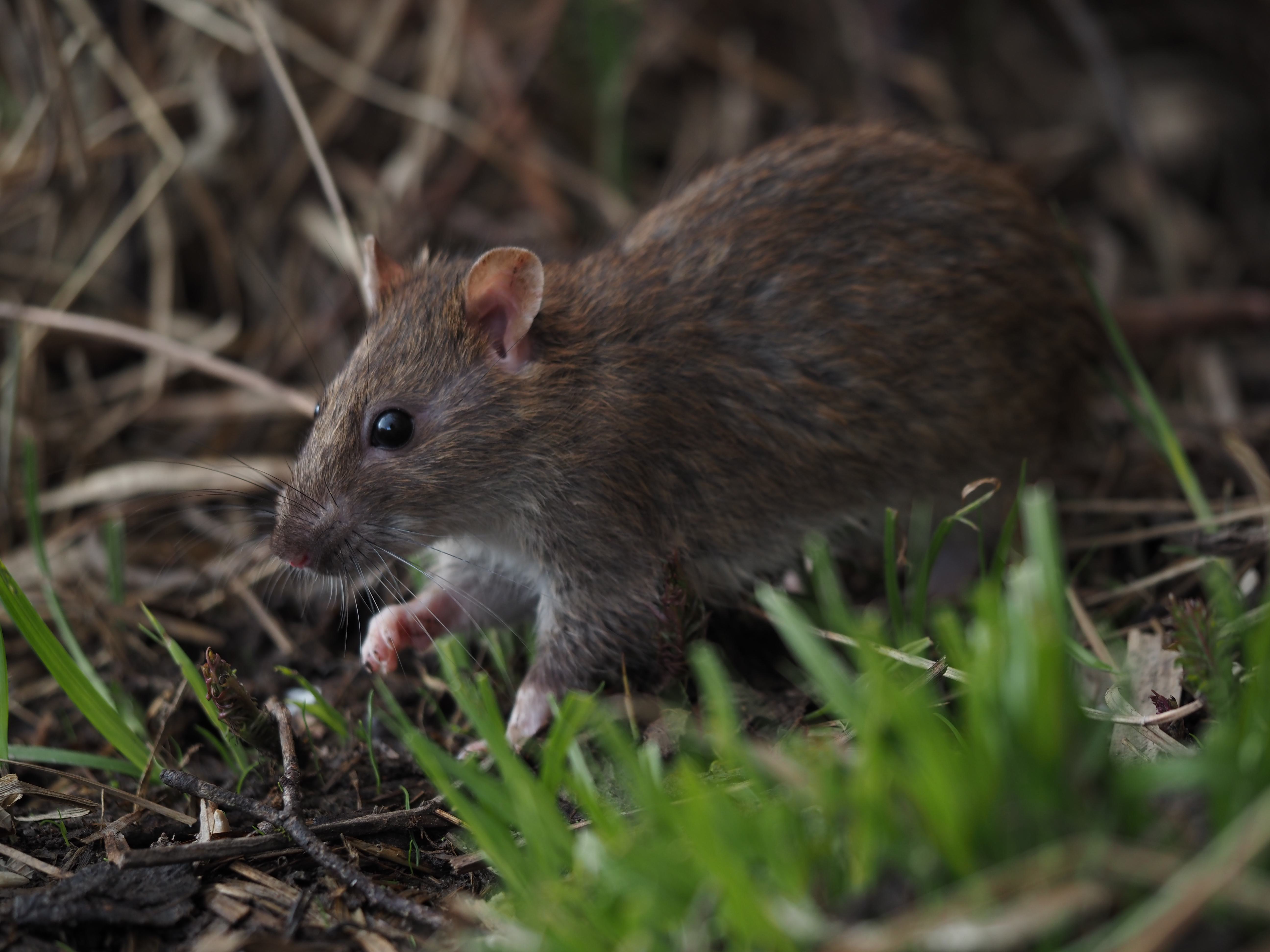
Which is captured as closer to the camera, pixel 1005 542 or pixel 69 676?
pixel 69 676

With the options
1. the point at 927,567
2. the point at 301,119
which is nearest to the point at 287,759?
the point at 927,567

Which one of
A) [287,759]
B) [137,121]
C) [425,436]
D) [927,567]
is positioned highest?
[137,121]

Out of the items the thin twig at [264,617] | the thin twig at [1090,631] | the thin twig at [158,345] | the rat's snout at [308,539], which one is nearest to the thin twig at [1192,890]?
the thin twig at [1090,631]

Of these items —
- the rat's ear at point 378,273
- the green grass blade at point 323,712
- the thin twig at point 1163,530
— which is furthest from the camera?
the rat's ear at point 378,273

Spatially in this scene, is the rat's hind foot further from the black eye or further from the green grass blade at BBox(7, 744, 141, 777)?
the green grass blade at BBox(7, 744, 141, 777)

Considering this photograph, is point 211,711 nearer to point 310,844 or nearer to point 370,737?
point 370,737

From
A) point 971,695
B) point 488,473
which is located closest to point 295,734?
point 488,473

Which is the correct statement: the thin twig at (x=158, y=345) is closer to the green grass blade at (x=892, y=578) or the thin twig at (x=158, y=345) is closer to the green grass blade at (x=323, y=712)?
the green grass blade at (x=323, y=712)
